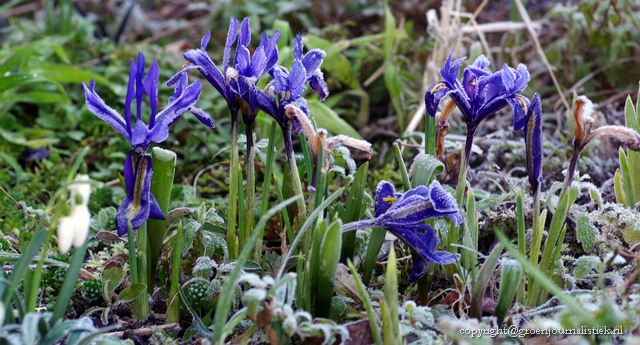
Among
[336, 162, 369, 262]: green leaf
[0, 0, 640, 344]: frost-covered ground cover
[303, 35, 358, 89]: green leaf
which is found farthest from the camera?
[303, 35, 358, 89]: green leaf

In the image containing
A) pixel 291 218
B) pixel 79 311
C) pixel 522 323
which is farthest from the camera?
pixel 291 218

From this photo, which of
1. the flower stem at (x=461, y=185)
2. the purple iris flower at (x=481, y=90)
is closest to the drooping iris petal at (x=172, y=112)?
the purple iris flower at (x=481, y=90)

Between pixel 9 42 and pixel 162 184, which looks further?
pixel 9 42

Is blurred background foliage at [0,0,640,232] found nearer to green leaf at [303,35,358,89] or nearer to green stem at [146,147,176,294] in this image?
green leaf at [303,35,358,89]

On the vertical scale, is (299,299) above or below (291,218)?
Result: below

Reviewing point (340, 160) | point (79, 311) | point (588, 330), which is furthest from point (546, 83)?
point (79, 311)

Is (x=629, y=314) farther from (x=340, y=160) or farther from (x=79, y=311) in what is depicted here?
(x=79, y=311)

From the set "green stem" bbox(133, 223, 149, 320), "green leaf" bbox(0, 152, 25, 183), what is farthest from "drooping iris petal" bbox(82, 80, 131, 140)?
"green leaf" bbox(0, 152, 25, 183)

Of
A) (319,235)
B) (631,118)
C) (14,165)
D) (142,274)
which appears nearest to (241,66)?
(319,235)
